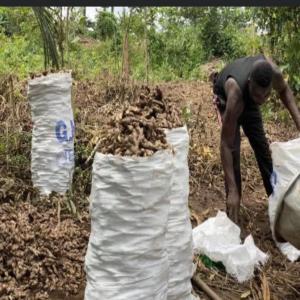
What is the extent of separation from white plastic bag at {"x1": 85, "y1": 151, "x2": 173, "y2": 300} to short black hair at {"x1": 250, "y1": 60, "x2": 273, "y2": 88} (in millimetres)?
1496

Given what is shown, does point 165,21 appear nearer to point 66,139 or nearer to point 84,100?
point 84,100

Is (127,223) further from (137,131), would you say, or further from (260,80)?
(260,80)

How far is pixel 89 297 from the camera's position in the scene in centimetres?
190

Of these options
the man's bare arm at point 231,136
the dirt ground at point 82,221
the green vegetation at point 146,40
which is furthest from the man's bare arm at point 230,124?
the green vegetation at point 146,40

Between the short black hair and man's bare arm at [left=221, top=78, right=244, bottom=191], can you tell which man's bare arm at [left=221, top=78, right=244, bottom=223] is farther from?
the short black hair

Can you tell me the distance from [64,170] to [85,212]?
1.21ft

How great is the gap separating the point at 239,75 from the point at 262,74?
0.74 ft

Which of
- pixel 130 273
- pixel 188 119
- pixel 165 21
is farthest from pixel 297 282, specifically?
pixel 165 21

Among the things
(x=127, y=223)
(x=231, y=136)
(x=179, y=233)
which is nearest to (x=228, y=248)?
(x=231, y=136)

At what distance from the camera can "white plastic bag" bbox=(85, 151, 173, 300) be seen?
5.91 feet

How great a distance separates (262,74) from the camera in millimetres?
3193

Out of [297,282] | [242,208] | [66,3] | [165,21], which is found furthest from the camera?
[165,21]

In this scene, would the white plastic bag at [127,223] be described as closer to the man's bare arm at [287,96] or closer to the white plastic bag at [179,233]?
the white plastic bag at [179,233]

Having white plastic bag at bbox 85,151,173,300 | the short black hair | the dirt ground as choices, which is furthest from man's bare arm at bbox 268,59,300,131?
white plastic bag at bbox 85,151,173,300
